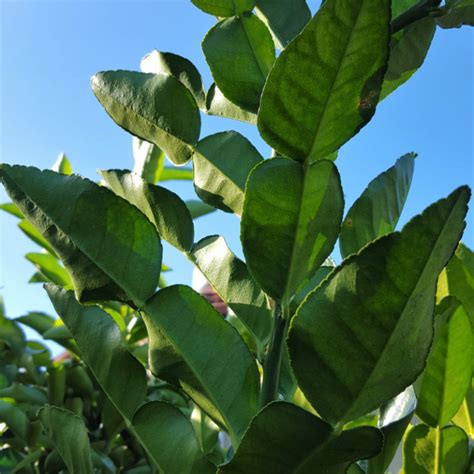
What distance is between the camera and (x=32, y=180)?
1.55ft

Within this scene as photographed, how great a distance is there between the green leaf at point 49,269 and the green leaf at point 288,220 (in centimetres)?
89

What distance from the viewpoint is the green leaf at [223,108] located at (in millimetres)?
559

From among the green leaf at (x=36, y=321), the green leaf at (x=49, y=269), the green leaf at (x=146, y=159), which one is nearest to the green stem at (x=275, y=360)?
the green leaf at (x=146, y=159)

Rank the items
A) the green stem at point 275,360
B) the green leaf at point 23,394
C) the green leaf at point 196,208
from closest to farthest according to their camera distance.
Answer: the green stem at point 275,360 → the green leaf at point 23,394 → the green leaf at point 196,208

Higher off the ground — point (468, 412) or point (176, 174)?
point (176, 174)

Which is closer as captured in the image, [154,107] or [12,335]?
[154,107]

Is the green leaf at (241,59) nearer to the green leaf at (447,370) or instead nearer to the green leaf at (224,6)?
the green leaf at (224,6)

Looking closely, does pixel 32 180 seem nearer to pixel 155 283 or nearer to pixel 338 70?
pixel 155 283

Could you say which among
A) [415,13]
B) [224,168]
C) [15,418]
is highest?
[415,13]

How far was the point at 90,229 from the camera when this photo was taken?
0.47 meters

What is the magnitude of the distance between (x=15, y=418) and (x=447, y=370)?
2.59 feet

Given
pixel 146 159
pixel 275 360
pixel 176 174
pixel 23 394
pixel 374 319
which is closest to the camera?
pixel 374 319

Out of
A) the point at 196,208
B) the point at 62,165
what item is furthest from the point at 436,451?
the point at 62,165

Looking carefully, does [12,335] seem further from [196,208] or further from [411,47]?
[411,47]
